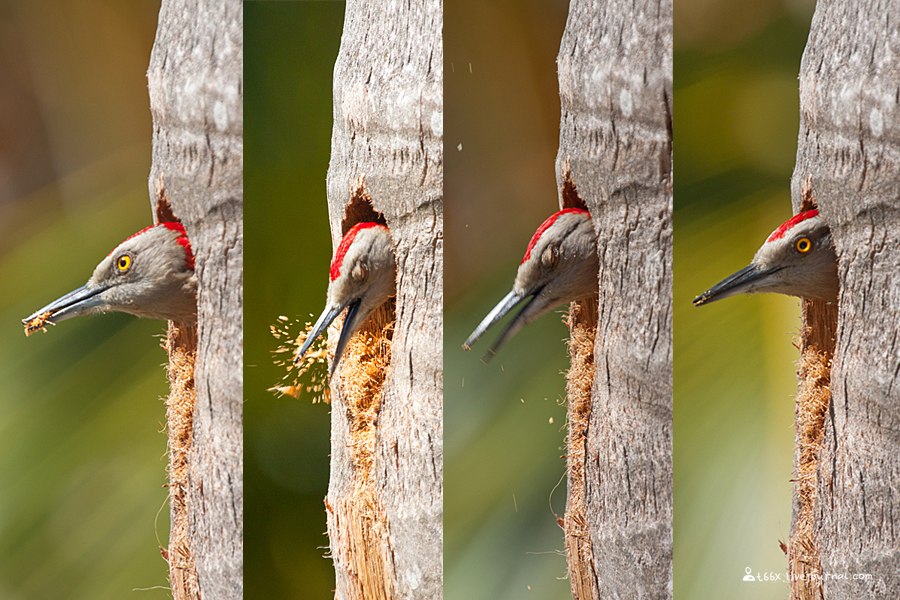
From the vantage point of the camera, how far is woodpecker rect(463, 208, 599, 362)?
7.29 feet

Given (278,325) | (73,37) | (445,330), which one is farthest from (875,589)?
(73,37)

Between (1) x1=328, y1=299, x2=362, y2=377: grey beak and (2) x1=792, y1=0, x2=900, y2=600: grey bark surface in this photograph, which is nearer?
(2) x1=792, y1=0, x2=900, y2=600: grey bark surface

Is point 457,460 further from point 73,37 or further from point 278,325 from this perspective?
point 73,37

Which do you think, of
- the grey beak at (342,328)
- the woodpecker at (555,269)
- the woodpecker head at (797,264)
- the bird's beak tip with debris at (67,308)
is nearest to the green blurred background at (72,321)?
the bird's beak tip with debris at (67,308)

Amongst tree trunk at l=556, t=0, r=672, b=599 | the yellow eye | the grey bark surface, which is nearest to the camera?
the grey bark surface

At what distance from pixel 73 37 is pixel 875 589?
86.3 inches

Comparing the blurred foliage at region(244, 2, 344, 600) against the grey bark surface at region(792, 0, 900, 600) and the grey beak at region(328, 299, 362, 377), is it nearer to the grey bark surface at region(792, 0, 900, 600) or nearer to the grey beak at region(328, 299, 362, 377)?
the grey beak at region(328, 299, 362, 377)

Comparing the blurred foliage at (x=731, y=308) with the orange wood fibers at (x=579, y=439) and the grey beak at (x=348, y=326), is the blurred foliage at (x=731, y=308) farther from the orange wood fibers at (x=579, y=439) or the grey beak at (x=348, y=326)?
the grey beak at (x=348, y=326)

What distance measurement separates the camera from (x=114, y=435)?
2318 millimetres

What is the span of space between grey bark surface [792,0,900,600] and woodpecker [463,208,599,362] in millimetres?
512

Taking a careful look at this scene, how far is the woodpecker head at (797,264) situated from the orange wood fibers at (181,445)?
1.28 m

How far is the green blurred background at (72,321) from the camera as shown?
227cm

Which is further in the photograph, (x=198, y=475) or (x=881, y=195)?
(x=198, y=475)

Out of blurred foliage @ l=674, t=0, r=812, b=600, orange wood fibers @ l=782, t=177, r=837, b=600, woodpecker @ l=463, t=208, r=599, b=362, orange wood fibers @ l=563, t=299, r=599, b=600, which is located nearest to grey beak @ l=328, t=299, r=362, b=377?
woodpecker @ l=463, t=208, r=599, b=362
